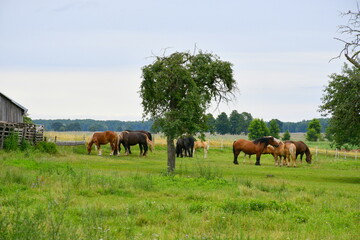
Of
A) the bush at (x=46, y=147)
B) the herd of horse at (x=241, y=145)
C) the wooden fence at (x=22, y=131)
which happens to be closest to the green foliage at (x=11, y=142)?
the wooden fence at (x=22, y=131)

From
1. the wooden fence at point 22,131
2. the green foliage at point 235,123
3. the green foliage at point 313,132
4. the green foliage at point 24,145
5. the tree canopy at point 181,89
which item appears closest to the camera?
the tree canopy at point 181,89

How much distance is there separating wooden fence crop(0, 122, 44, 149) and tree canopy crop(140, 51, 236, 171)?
13.4 metres

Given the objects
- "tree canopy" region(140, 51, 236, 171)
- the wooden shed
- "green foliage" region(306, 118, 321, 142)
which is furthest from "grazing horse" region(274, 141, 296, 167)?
"green foliage" region(306, 118, 321, 142)

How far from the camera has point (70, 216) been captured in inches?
461

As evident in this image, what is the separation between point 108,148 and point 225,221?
4062 cm

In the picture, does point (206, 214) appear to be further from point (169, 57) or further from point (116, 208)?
point (169, 57)

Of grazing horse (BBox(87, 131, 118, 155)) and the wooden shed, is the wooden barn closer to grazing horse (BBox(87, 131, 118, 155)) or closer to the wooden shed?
the wooden shed

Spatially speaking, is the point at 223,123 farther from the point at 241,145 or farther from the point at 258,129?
the point at 241,145

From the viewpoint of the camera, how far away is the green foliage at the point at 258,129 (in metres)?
111

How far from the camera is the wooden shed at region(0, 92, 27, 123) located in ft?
145

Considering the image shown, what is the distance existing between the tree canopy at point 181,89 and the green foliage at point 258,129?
83348 mm

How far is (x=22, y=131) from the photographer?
127 feet

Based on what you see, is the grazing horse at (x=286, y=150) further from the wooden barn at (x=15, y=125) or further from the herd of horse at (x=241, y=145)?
the wooden barn at (x=15, y=125)

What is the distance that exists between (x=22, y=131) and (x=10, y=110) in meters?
7.70
